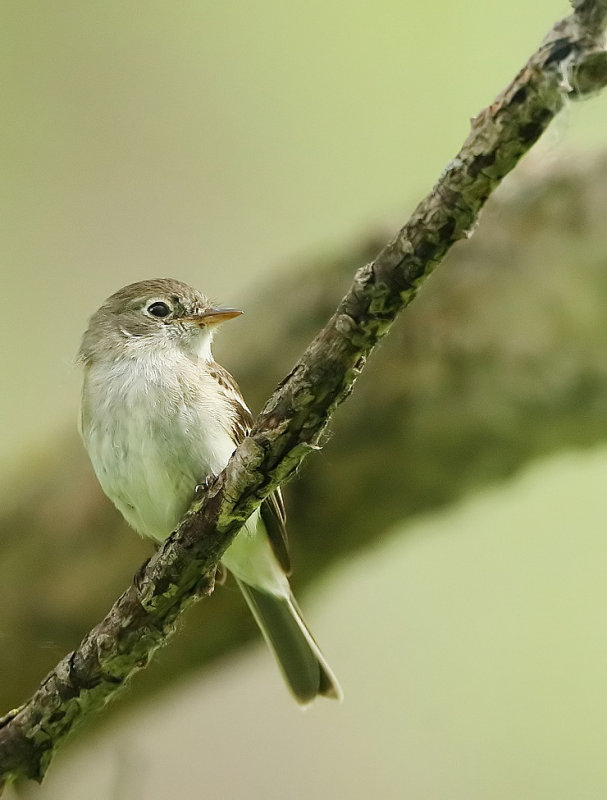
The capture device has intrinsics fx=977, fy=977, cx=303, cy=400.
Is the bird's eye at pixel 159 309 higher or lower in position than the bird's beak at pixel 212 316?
higher

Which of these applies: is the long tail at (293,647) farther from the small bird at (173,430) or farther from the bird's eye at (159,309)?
the bird's eye at (159,309)

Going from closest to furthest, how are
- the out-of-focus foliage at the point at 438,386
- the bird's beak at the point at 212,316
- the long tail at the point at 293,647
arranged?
the bird's beak at the point at 212,316
the long tail at the point at 293,647
the out-of-focus foliage at the point at 438,386

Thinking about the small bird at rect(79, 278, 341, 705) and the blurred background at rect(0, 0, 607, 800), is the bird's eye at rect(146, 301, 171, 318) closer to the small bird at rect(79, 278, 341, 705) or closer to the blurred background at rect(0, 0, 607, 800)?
the small bird at rect(79, 278, 341, 705)

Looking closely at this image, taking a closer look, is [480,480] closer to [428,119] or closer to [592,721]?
[592,721]

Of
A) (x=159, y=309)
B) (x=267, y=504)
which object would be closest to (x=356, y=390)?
(x=159, y=309)

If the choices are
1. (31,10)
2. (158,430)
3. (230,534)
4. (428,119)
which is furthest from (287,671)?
(31,10)

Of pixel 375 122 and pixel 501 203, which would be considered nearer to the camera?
pixel 501 203

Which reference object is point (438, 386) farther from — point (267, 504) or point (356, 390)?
point (267, 504)

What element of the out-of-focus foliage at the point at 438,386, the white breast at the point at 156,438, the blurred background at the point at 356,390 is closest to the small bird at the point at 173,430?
the white breast at the point at 156,438
